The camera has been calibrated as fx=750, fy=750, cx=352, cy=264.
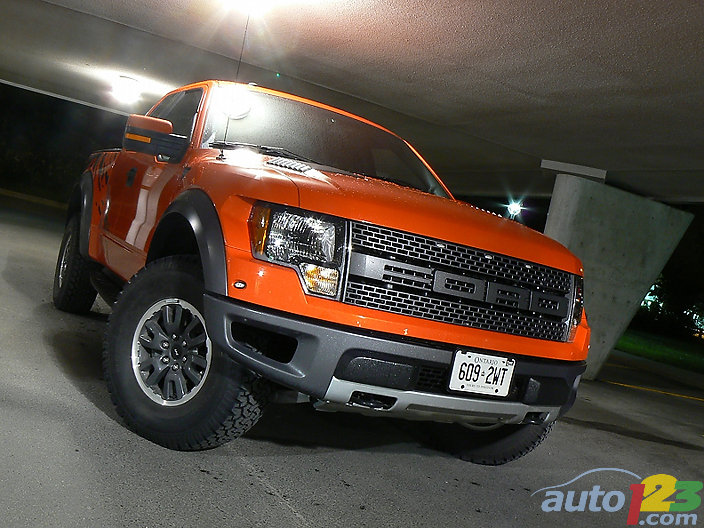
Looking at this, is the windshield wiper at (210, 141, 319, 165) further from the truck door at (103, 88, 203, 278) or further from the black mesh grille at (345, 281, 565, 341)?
the black mesh grille at (345, 281, 565, 341)

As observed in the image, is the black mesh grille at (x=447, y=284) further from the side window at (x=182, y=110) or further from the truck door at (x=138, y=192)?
the side window at (x=182, y=110)

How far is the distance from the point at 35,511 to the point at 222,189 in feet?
4.92

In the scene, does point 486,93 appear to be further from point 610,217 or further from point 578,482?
point 578,482

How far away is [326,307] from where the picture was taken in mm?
3068

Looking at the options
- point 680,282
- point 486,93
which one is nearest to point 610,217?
point 486,93

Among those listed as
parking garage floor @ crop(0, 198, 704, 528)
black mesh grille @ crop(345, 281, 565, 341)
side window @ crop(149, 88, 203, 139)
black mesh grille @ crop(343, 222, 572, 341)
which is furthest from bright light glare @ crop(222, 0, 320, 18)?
black mesh grille @ crop(345, 281, 565, 341)

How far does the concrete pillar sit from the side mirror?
278 inches

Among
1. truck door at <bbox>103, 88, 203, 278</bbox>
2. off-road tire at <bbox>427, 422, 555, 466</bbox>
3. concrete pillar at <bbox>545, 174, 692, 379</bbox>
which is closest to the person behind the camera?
off-road tire at <bbox>427, 422, 555, 466</bbox>

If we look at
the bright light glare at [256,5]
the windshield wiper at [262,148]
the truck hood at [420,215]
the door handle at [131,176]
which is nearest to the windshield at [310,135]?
the windshield wiper at [262,148]

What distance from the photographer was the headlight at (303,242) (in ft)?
10.2

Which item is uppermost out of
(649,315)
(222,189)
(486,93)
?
(486,93)

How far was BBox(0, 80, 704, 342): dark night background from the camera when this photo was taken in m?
30.0

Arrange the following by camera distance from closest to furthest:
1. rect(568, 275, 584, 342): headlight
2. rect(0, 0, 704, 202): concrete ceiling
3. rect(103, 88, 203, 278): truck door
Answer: rect(568, 275, 584, 342): headlight
rect(103, 88, 203, 278): truck door
rect(0, 0, 704, 202): concrete ceiling

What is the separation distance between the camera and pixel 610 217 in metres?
10.3
